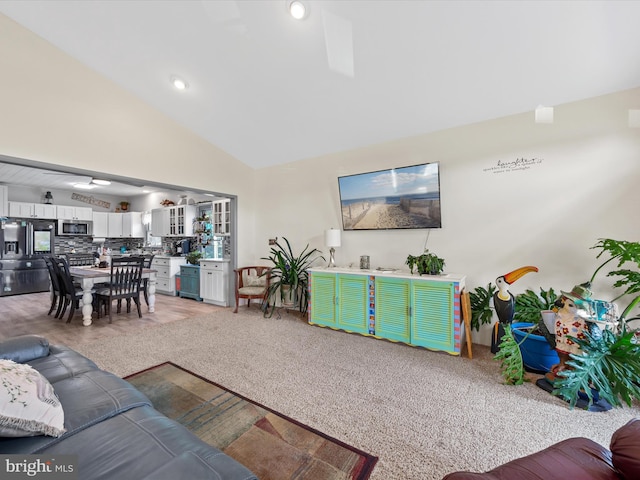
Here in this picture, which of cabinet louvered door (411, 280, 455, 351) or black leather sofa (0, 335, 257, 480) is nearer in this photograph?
black leather sofa (0, 335, 257, 480)

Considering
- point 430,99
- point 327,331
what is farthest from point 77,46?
point 327,331

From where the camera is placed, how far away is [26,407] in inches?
40.3

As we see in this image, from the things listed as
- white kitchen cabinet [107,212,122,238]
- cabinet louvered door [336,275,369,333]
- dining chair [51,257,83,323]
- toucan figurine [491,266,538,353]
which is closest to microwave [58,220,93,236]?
white kitchen cabinet [107,212,122,238]

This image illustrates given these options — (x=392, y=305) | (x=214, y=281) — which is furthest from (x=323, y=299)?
(x=214, y=281)

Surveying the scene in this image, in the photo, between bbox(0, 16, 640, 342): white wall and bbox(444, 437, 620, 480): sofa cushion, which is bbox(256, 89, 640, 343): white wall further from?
bbox(444, 437, 620, 480): sofa cushion

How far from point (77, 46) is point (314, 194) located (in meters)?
3.31

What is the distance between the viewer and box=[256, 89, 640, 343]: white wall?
2.59m

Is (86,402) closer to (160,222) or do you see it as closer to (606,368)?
(606,368)

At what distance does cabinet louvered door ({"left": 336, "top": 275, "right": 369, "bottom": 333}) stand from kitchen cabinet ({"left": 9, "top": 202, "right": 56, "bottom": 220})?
767cm

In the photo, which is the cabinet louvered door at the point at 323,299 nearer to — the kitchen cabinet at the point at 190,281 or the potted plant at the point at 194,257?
the kitchen cabinet at the point at 190,281

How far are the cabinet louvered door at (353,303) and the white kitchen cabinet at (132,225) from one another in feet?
22.6

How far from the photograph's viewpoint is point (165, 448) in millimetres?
995

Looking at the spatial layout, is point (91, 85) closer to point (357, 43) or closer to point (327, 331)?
point (357, 43)

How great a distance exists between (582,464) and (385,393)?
4.50 ft
